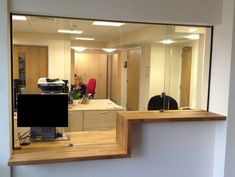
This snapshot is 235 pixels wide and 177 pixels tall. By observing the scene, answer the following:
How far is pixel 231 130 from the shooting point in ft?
8.45

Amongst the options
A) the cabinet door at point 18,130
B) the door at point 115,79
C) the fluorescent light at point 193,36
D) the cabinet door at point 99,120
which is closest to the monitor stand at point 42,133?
the cabinet door at point 18,130

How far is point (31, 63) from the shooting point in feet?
11.4

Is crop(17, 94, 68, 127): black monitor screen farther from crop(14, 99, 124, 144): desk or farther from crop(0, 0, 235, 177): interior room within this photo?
crop(14, 99, 124, 144): desk

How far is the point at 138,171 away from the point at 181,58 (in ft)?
7.57

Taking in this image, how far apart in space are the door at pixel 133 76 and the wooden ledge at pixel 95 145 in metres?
1.59

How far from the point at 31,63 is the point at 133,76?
2008mm

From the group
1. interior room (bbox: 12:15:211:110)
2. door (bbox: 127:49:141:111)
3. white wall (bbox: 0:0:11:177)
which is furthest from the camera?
door (bbox: 127:49:141:111)

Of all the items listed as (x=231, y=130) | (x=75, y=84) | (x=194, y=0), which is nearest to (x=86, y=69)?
(x=75, y=84)

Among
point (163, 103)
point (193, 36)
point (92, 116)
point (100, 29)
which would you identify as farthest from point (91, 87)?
point (193, 36)

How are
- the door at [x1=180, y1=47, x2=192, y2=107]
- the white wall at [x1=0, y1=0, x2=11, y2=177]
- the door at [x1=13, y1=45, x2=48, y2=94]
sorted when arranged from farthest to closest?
the door at [x1=180, y1=47, x2=192, y2=107] → the door at [x1=13, y1=45, x2=48, y2=94] → the white wall at [x1=0, y1=0, x2=11, y2=177]

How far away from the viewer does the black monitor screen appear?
2299 mm

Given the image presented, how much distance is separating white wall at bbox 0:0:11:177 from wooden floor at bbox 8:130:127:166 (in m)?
0.11

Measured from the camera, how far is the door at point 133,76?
4368 millimetres

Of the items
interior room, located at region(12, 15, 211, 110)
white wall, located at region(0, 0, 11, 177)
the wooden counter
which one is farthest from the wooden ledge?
interior room, located at region(12, 15, 211, 110)
